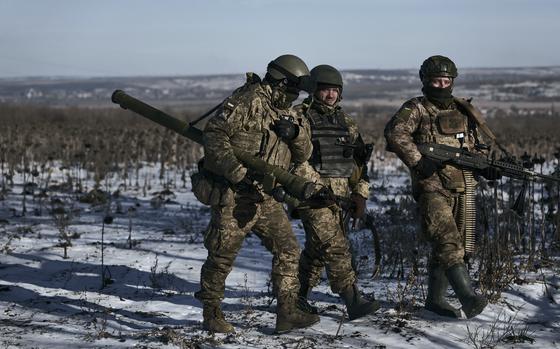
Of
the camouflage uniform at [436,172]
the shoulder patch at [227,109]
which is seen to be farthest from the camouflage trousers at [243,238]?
the camouflage uniform at [436,172]

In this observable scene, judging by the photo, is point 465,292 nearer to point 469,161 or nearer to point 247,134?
point 469,161

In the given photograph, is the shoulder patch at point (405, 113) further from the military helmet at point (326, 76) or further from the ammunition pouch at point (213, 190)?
the ammunition pouch at point (213, 190)

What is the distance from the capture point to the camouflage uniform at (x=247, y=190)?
172 inches

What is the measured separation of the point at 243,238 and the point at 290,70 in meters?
1.23

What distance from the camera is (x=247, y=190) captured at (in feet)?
14.8

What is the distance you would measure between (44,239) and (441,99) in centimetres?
566

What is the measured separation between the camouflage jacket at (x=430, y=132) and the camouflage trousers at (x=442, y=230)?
94 mm

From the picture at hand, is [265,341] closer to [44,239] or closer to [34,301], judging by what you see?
[34,301]

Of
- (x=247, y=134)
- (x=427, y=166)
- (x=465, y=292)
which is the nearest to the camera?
(x=247, y=134)

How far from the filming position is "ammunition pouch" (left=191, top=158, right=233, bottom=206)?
448cm

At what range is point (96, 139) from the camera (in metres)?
20.1

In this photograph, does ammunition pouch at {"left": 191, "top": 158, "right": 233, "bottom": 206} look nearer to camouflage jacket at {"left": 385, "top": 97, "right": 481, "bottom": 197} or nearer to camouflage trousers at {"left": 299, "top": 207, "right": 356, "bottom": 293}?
camouflage trousers at {"left": 299, "top": 207, "right": 356, "bottom": 293}

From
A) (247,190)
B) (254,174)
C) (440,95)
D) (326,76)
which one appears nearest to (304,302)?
(247,190)

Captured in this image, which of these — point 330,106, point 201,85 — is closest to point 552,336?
point 330,106
